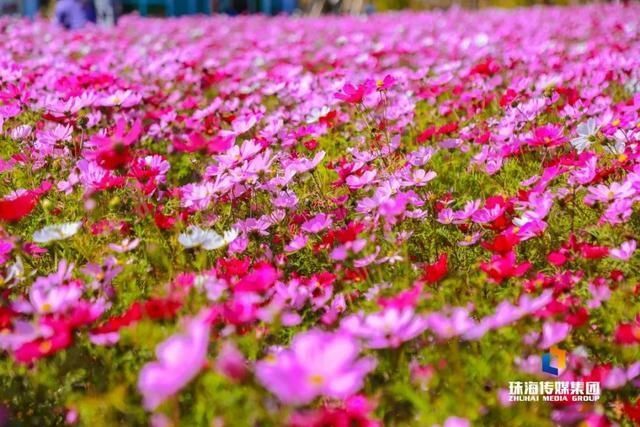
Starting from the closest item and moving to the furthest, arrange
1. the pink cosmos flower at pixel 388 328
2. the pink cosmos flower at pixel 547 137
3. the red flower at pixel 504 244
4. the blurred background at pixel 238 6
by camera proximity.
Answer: the pink cosmos flower at pixel 388 328
the red flower at pixel 504 244
the pink cosmos flower at pixel 547 137
the blurred background at pixel 238 6

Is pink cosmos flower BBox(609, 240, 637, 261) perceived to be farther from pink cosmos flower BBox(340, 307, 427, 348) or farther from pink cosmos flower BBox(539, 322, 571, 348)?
pink cosmos flower BBox(340, 307, 427, 348)

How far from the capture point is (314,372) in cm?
100

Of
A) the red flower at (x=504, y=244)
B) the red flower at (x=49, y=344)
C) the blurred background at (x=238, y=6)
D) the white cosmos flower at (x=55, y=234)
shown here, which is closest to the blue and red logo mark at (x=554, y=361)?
the red flower at (x=504, y=244)

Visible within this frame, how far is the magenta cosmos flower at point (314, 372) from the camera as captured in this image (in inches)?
37.8

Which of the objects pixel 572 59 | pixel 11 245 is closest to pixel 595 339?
pixel 11 245

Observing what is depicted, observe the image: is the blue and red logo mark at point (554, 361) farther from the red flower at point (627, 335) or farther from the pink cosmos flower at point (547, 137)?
the pink cosmos flower at point (547, 137)

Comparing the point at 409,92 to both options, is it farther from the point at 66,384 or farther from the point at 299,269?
the point at 66,384

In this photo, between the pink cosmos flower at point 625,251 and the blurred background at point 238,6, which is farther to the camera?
the blurred background at point 238,6

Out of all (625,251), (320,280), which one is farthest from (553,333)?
(320,280)

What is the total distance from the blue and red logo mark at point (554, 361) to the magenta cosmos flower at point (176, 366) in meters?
0.77

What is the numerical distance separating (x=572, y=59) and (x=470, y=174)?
288cm

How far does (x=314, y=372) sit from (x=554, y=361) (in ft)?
2.35

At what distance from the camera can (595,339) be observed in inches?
63.2

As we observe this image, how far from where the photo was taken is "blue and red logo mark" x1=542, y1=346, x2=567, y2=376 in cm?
147
